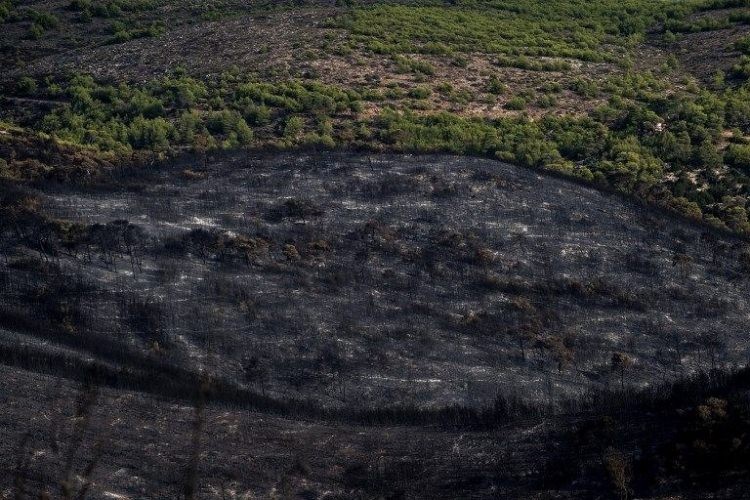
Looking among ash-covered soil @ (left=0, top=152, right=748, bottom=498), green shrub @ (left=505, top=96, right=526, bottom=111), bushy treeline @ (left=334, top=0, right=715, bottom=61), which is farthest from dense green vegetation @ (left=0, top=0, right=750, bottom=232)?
ash-covered soil @ (left=0, top=152, right=748, bottom=498)

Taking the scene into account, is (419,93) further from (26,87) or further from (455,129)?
(26,87)

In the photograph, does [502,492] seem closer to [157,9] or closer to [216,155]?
[216,155]

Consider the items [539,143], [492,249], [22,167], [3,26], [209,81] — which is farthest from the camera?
[3,26]

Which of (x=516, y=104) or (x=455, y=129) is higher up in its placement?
(x=455, y=129)

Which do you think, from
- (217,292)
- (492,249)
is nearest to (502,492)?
(217,292)

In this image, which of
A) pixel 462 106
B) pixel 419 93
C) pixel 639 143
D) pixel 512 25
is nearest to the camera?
pixel 639 143

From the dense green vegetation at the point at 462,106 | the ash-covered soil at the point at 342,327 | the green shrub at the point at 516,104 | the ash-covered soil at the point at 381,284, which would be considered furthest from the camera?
the green shrub at the point at 516,104

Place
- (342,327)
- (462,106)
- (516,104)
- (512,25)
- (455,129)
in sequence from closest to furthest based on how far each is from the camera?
1. (342,327)
2. (455,129)
3. (462,106)
4. (516,104)
5. (512,25)

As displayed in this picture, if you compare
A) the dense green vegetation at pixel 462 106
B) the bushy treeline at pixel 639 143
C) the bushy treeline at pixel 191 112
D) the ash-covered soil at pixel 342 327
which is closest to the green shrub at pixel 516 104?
the dense green vegetation at pixel 462 106

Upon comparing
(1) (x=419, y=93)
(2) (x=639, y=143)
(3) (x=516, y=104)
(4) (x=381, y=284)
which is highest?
(4) (x=381, y=284)

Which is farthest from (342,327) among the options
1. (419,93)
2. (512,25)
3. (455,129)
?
(512,25)

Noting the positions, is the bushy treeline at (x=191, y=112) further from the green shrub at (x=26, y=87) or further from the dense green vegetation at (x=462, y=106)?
the green shrub at (x=26, y=87)
